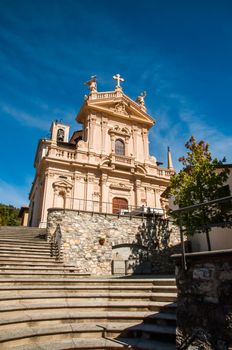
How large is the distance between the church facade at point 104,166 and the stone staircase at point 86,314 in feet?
42.6

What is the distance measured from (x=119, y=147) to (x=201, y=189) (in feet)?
49.3

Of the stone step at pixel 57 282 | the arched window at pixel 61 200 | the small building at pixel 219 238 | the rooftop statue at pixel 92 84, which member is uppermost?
the rooftop statue at pixel 92 84

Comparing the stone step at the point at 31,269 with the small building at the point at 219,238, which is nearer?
the stone step at the point at 31,269

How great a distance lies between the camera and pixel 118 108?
28.5 meters

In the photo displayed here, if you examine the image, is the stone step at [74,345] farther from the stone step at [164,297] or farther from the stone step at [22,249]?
the stone step at [22,249]

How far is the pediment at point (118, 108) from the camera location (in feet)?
89.0

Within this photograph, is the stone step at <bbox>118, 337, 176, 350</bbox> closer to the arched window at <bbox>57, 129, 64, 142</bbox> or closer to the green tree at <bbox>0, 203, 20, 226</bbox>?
the arched window at <bbox>57, 129, 64, 142</bbox>

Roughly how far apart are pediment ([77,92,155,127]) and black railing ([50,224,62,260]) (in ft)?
54.6

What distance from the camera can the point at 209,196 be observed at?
527 inches

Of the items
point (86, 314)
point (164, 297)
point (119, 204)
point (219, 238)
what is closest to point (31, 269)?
point (86, 314)

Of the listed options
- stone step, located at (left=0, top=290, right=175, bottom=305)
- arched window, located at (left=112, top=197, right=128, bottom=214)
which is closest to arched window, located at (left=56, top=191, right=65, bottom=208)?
arched window, located at (left=112, top=197, right=128, bottom=214)

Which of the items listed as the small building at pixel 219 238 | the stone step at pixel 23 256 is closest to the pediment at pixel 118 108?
the small building at pixel 219 238

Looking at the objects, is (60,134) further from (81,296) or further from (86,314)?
(86,314)

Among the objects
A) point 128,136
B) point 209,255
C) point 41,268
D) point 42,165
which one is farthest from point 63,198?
point 209,255
